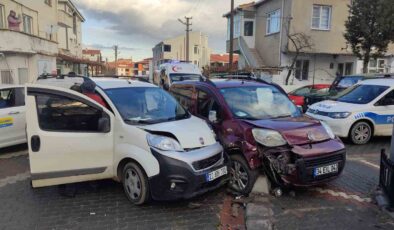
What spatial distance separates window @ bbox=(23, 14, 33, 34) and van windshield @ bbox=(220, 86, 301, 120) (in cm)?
2077

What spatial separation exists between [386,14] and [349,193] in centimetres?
1606

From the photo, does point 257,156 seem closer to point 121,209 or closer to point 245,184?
point 245,184

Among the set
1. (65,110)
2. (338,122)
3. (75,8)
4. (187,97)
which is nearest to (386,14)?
(338,122)

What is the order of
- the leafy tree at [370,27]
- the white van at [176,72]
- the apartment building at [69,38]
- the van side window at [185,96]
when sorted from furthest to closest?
the apartment building at [69,38] → the white van at [176,72] → the leafy tree at [370,27] → the van side window at [185,96]

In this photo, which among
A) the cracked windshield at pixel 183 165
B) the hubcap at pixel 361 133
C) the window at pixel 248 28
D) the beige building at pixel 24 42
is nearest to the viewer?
the cracked windshield at pixel 183 165

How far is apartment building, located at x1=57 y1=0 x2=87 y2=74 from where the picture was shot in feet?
110

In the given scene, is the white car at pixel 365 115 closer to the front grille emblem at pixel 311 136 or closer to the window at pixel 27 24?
the front grille emblem at pixel 311 136

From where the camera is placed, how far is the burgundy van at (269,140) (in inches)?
190

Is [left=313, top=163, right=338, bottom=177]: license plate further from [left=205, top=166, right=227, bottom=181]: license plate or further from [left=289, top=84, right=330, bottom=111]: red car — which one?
[left=289, top=84, right=330, bottom=111]: red car

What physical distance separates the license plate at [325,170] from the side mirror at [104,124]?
2.99m

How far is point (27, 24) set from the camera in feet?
75.4

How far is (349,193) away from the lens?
531 cm

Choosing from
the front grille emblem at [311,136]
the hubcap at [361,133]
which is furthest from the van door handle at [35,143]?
the hubcap at [361,133]

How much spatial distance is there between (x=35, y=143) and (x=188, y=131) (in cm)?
208
